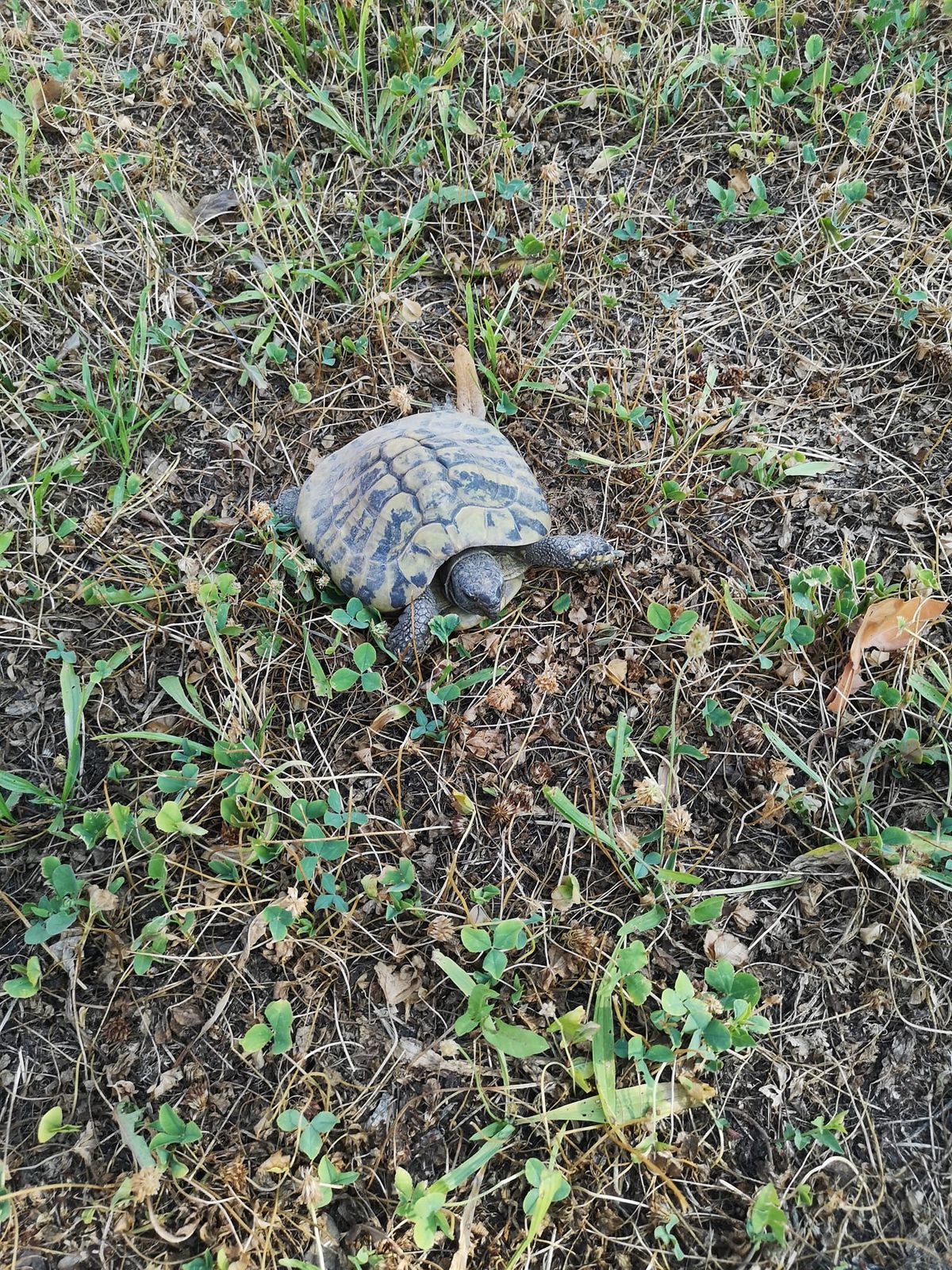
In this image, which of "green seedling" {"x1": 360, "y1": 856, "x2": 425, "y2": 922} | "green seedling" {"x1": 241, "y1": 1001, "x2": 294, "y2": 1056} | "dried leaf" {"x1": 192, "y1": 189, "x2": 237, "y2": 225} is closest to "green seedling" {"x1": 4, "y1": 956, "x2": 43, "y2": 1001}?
"green seedling" {"x1": 241, "y1": 1001, "x2": 294, "y2": 1056}

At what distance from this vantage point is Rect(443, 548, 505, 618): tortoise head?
2.69 meters

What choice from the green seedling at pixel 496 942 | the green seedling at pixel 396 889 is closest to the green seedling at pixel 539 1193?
the green seedling at pixel 496 942

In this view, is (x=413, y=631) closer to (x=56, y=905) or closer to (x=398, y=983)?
(x=398, y=983)

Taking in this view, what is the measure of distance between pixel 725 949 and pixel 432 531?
163cm

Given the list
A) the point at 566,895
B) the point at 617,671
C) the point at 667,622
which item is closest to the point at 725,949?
the point at 566,895

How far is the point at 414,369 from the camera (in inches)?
131

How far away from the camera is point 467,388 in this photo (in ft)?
10.5

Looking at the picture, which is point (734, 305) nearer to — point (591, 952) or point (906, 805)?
point (906, 805)

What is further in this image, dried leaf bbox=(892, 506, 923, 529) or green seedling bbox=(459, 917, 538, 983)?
dried leaf bbox=(892, 506, 923, 529)

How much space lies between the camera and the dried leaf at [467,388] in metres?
3.18

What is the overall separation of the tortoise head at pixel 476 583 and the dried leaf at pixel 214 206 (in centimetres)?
221

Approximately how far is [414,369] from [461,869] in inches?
83.2

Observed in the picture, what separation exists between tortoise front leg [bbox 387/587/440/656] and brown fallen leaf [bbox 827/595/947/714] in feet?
4.49

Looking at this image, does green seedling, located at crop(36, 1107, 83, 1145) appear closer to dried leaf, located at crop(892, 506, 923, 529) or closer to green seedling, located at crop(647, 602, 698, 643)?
green seedling, located at crop(647, 602, 698, 643)
